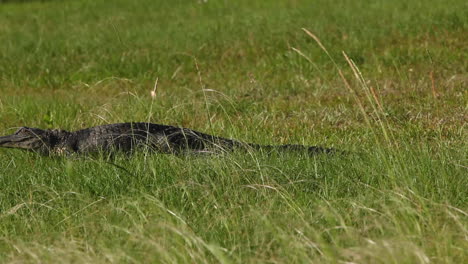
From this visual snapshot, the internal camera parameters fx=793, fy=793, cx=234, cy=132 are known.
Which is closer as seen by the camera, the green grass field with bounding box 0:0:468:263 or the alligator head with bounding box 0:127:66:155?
the green grass field with bounding box 0:0:468:263

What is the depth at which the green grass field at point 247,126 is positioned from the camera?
3.17 m

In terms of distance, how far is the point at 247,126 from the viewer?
6.07 m

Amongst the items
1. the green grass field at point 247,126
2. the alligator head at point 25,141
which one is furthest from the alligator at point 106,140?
the green grass field at point 247,126

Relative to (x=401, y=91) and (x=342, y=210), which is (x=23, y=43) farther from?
(x=342, y=210)

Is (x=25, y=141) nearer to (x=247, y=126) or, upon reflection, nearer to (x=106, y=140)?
(x=106, y=140)

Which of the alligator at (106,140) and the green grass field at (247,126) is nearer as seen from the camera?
the green grass field at (247,126)

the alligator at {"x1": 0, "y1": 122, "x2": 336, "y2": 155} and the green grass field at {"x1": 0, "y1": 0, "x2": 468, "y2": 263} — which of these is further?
the alligator at {"x1": 0, "y1": 122, "x2": 336, "y2": 155}

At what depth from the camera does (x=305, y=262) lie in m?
2.79

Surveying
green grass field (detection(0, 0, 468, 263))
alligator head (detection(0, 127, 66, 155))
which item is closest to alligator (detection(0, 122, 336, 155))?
alligator head (detection(0, 127, 66, 155))

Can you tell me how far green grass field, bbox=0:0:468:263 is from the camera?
3.17 meters

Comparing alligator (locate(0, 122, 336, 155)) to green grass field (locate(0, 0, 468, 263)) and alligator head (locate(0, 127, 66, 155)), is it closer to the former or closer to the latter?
alligator head (locate(0, 127, 66, 155))

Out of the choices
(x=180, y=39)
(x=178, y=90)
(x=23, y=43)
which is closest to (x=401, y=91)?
(x=178, y=90)

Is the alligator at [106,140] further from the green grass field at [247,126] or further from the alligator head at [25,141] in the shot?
the green grass field at [247,126]

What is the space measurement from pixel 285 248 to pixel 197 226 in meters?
0.63
